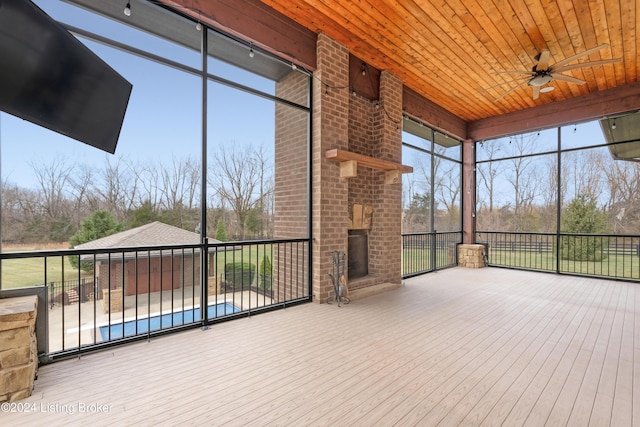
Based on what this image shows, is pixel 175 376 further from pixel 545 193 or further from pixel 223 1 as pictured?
pixel 545 193

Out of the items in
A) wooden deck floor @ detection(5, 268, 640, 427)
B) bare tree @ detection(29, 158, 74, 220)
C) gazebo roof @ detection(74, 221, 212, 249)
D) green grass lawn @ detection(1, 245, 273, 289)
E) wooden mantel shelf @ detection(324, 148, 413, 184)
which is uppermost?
wooden mantel shelf @ detection(324, 148, 413, 184)

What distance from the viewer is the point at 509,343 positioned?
Result: 109 inches

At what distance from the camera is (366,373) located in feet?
7.18

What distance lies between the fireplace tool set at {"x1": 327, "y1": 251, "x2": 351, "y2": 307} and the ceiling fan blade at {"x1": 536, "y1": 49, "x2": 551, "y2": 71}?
12.7 feet

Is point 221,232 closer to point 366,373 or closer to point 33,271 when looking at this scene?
point 33,271

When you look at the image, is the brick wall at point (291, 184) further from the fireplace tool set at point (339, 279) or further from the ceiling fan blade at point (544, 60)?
the ceiling fan blade at point (544, 60)

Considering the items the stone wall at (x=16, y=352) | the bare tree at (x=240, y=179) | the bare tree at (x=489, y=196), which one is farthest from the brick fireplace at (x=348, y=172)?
the bare tree at (x=489, y=196)

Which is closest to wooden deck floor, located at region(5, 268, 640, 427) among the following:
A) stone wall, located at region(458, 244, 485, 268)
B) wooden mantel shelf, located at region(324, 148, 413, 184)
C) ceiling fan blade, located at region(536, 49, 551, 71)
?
wooden mantel shelf, located at region(324, 148, 413, 184)

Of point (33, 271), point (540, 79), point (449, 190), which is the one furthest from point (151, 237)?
point (449, 190)

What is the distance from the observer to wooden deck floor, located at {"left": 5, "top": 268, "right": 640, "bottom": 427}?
1.72 metres

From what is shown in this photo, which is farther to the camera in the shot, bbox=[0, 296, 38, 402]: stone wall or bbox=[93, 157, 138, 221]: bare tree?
bbox=[93, 157, 138, 221]: bare tree

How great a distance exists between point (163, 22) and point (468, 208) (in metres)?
7.27

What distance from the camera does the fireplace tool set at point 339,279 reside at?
4.02m

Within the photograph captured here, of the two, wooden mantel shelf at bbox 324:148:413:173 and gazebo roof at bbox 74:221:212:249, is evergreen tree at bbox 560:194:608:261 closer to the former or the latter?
wooden mantel shelf at bbox 324:148:413:173
